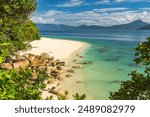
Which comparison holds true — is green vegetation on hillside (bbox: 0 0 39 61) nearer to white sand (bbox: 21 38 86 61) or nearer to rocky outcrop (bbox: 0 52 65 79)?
rocky outcrop (bbox: 0 52 65 79)

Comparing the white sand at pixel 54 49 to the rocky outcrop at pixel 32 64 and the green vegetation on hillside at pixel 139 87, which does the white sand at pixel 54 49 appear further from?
the green vegetation on hillside at pixel 139 87

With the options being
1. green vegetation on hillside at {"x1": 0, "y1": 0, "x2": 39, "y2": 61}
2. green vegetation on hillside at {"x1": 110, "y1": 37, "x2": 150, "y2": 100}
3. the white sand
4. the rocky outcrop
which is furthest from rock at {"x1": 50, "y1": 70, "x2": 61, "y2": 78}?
green vegetation on hillside at {"x1": 110, "y1": 37, "x2": 150, "y2": 100}

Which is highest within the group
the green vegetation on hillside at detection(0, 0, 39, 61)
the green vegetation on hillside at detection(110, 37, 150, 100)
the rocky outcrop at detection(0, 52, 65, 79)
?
the green vegetation on hillside at detection(0, 0, 39, 61)

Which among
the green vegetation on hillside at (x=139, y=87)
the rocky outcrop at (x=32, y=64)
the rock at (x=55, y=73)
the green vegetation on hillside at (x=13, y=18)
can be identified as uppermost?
the green vegetation on hillside at (x=13, y=18)

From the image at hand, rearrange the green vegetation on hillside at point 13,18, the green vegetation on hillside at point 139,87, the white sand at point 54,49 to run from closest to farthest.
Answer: the green vegetation on hillside at point 139,87 < the green vegetation on hillside at point 13,18 < the white sand at point 54,49

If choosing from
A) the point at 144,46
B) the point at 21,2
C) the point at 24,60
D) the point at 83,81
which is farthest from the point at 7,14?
the point at 24,60

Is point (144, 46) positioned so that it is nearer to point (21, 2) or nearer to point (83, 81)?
point (21, 2)

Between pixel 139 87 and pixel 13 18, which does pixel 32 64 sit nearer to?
pixel 13 18

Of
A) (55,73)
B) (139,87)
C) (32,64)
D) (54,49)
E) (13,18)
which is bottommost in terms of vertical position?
(55,73)

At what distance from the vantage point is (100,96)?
27.2m

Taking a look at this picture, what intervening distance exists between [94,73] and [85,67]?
4.63 meters

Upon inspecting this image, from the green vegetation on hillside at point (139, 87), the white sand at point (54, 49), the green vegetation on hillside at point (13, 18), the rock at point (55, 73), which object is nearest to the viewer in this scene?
the green vegetation on hillside at point (139, 87)

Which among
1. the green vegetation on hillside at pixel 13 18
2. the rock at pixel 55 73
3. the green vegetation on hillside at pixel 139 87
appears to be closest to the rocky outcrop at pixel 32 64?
the rock at pixel 55 73

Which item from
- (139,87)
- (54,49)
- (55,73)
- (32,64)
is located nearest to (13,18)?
(139,87)
